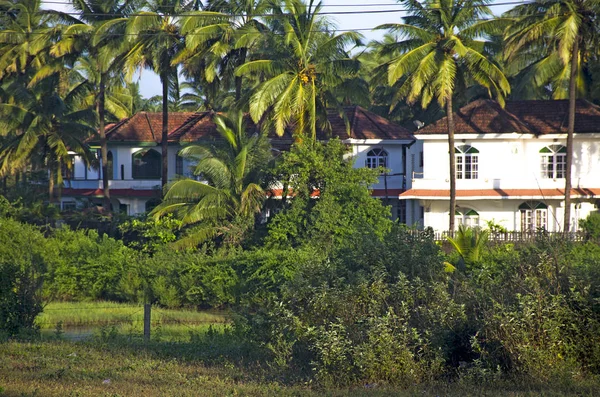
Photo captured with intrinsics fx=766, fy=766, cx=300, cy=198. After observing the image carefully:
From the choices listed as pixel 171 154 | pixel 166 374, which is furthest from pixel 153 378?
pixel 171 154

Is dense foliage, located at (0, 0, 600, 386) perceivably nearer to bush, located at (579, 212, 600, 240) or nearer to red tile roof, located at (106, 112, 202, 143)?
bush, located at (579, 212, 600, 240)

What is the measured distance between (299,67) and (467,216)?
38.0ft

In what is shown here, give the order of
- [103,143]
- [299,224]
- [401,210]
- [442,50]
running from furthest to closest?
[401,210] → [103,143] → [442,50] → [299,224]

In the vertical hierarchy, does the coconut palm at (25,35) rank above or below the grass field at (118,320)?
above

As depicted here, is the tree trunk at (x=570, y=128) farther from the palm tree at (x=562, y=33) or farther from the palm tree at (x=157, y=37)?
the palm tree at (x=157, y=37)

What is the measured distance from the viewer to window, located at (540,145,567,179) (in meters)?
36.2

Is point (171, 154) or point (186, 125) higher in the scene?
point (186, 125)

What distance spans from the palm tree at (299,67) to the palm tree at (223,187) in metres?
1.50

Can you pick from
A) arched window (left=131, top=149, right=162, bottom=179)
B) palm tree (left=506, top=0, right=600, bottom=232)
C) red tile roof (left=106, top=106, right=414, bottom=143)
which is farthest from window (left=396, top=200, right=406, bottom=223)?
arched window (left=131, top=149, right=162, bottom=179)

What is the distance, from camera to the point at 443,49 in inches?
1224

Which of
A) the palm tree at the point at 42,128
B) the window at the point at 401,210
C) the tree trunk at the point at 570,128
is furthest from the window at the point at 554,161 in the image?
the palm tree at the point at 42,128

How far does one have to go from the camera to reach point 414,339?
11234 millimetres

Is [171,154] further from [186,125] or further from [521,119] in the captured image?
[521,119]

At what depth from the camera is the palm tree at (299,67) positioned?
30203 millimetres
